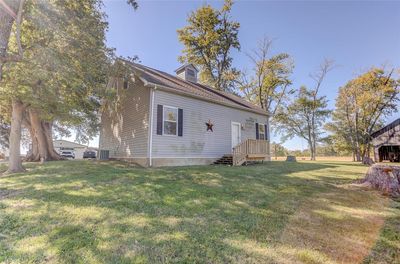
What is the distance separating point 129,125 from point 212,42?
1631 cm

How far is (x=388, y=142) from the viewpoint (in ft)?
64.2

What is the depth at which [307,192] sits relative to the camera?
5.36m

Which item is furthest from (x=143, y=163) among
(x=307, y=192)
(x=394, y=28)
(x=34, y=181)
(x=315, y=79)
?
(x=315, y=79)

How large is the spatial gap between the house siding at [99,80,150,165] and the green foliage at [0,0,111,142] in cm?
168

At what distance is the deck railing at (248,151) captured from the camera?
1148 cm

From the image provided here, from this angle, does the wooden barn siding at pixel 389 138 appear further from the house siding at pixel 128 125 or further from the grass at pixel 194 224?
the house siding at pixel 128 125

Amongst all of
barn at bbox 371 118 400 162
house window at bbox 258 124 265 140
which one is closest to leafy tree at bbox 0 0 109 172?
house window at bbox 258 124 265 140

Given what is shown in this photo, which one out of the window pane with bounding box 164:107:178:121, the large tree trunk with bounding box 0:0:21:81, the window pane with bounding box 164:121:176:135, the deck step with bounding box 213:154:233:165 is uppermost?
the large tree trunk with bounding box 0:0:21:81

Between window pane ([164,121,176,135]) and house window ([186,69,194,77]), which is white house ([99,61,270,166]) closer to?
window pane ([164,121,176,135])

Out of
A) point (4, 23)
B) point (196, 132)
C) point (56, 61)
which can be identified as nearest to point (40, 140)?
point (56, 61)

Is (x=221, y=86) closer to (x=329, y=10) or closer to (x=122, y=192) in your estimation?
(x=329, y=10)

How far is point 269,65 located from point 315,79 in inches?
263

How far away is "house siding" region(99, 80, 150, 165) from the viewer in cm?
993

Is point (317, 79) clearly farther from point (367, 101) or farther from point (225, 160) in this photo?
point (225, 160)
